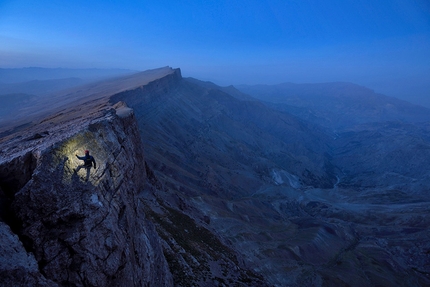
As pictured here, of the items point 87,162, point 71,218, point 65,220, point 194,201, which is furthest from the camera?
point 194,201

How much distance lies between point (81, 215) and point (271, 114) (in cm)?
18092

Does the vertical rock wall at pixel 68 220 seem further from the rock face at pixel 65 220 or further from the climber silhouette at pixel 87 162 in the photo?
the climber silhouette at pixel 87 162

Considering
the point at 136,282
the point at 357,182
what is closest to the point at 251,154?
the point at 357,182

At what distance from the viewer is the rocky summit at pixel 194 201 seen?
37.3ft

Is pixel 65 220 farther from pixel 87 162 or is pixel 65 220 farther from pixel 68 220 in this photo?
pixel 87 162

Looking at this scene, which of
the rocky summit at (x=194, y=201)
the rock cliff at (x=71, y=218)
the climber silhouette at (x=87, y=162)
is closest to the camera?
the rock cliff at (x=71, y=218)

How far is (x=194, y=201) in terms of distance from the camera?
193 ft

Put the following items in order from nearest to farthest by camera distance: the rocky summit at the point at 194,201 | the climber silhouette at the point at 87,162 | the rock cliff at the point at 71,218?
the rock cliff at the point at 71,218 < the rocky summit at the point at 194,201 < the climber silhouette at the point at 87,162

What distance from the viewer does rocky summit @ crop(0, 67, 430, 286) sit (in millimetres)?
11359

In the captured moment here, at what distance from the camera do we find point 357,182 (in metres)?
122

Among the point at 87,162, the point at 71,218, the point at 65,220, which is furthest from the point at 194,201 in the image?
the point at 65,220

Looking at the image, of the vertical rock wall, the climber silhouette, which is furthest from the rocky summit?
the climber silhouette

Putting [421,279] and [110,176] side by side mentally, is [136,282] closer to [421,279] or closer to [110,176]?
[110,176]

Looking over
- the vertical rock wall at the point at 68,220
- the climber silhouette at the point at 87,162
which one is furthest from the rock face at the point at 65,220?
the climber silhouette at the point at 87,162
